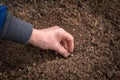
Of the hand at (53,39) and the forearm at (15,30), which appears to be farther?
the hand at (53,39)

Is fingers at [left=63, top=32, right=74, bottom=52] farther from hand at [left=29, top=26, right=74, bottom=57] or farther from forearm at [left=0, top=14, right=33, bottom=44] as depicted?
forearm at [left=0, top=14, right=33, bottom=44]

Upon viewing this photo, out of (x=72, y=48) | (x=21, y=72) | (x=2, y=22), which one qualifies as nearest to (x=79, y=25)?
(x=72, y=48)

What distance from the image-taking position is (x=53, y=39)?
1298mm

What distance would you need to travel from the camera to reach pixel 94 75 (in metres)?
1.36

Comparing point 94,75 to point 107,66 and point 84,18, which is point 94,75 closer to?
point 107,66

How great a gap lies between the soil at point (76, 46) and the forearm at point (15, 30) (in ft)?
0.81

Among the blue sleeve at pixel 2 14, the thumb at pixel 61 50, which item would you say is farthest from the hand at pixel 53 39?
the blue sleeve at pixel 2 14

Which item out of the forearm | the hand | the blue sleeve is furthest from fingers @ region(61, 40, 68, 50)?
the blue sleeve

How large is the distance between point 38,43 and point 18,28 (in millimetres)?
154

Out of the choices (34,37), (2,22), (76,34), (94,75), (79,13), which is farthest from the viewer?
(79,13)

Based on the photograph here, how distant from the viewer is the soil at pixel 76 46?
1368 mm

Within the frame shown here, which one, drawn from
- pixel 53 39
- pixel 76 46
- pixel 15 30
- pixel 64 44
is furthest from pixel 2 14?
pixel 76 46

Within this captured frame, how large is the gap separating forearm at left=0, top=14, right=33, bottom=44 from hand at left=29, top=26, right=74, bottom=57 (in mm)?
41

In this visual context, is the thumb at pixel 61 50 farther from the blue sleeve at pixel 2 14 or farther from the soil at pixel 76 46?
the blue sleeve at pixel 2 14
